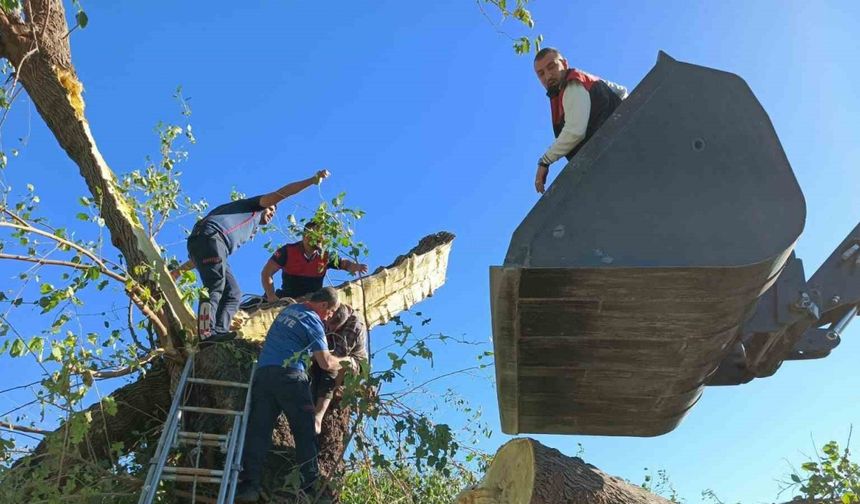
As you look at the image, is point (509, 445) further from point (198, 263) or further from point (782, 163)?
point (198, 263)

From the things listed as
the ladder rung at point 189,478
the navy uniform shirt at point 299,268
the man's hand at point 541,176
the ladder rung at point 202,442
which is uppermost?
the navy uniform shirt at point 299,268

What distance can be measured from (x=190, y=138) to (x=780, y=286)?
4908 millimetres

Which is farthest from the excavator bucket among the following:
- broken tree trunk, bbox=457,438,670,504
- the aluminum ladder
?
the aluminum ladder

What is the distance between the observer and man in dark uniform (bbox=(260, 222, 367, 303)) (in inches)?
285

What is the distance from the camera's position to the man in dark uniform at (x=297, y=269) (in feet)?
23.7

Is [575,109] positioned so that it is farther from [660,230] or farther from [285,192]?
[285,192]

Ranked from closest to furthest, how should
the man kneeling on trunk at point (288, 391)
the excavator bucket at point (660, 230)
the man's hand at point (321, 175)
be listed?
the excavator bucket at point (660, 230) < the man kneeling on trunk at point (288, 391) < the man's hand at point (321, 175)

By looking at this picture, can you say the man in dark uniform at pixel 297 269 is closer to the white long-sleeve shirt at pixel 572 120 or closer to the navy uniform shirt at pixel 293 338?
the navy uniform shirt at pixel 293 338

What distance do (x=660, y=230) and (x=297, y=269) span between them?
174 inches

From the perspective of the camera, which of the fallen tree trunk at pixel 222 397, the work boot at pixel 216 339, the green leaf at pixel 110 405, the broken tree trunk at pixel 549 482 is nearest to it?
the broken tree trunk at pixel 549 482

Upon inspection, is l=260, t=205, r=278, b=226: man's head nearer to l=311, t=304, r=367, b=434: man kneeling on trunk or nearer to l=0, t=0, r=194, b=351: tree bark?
l=0, t=0, r=194, b=351: tree bark

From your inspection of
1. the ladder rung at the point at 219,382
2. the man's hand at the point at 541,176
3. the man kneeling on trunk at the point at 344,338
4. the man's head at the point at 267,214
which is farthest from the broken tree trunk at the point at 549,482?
the man's head at the point at 267,214

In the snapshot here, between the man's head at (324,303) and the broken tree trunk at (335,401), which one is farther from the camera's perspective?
the man's head at (324,303)

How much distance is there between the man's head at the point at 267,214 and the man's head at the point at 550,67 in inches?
124
